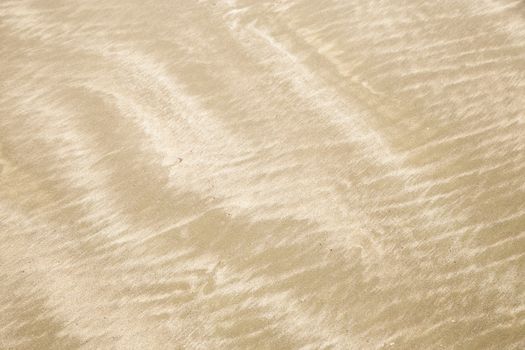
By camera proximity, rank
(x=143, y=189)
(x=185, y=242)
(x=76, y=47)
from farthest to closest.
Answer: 1. (x=76, y=47)
2. (x=143, y=189)
3. (x=185, y=242)

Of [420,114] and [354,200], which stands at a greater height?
[420,114]

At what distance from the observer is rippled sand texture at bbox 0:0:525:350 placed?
3221mm

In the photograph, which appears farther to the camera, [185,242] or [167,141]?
[167,141]

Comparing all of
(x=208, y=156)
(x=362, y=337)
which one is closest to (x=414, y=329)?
(x=362, y=337)

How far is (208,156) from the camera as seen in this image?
13.0 ft

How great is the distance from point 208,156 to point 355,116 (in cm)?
112

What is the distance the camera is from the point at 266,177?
3.82m

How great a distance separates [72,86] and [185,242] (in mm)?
1851

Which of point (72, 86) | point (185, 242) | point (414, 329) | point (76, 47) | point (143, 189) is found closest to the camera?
point (414, 329)

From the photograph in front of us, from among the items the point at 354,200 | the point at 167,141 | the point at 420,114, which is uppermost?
the point at 167,141

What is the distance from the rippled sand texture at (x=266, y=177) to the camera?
322 centimetres

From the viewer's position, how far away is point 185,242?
355 cm

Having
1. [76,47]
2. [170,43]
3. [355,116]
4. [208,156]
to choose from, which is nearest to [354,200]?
[355,116]

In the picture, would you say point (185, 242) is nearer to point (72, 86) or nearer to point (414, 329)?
point (414, 329)
